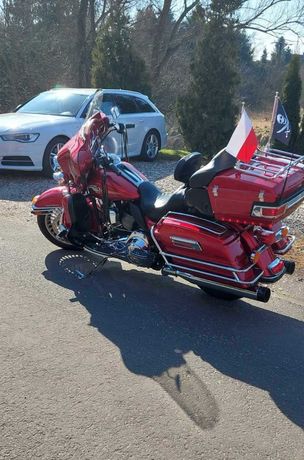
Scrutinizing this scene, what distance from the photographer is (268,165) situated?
13.2 ft

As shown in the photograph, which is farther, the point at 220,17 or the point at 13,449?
the point at 220,17

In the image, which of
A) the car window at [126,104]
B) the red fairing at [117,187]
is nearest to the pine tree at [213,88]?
the car window at [126,104]

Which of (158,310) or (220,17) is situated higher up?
(220,17)

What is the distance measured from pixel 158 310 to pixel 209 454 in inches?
70.4

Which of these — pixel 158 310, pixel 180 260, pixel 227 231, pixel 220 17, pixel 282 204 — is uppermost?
pixel 220 17

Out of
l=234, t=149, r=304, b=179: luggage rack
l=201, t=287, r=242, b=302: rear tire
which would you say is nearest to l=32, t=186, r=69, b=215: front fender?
l=201, t=287, r=242, b=302: rear tire

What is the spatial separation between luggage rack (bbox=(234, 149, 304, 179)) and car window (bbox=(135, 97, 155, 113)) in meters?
7.75

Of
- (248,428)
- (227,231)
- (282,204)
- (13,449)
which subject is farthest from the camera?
(227,231)

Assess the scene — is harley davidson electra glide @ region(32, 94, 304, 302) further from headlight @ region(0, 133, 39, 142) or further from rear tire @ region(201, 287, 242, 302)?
headlight @ region(0, 133, 39, 142)

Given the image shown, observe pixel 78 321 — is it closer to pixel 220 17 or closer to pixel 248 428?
pixel 248 428

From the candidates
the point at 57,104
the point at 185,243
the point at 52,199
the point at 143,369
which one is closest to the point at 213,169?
the point at 185,243

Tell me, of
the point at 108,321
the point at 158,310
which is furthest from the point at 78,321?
the point at 158,310

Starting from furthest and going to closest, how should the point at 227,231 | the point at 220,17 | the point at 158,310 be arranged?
1. the point at 220,17
2. the point at 158,310
3. the point at 227,231

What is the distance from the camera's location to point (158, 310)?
14.5 feet
